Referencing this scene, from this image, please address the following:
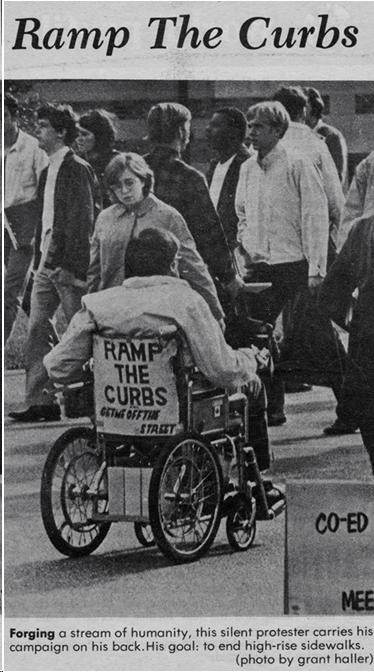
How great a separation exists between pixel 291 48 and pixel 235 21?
27 centimetres

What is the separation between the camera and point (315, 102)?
256 inches

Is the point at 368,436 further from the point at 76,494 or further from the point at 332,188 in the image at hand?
the point at 76,494

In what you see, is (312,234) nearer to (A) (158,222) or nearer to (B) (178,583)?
(A) (158,222)

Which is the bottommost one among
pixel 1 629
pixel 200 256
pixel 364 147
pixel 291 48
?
pixel 1 629

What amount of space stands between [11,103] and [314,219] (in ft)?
4.74

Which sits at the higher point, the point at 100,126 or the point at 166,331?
the point at 100,126

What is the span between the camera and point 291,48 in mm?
6453

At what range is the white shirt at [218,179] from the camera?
21.4ft

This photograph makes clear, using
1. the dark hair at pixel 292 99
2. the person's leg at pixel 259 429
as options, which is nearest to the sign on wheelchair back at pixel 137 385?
the person's leg at pixel 259 429

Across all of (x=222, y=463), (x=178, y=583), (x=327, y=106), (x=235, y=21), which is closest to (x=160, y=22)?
(x=235, y=21)

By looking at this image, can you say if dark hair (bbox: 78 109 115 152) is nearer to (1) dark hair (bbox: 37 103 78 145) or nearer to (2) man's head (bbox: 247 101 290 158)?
(1) dark hair (bbox: 37 103 78 145)

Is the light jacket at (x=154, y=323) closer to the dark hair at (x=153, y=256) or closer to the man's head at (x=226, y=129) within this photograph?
the dark hair at (x=153, y=256)

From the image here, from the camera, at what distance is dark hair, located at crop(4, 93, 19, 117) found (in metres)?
6.51

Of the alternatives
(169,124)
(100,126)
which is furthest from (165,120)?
(100,126)
